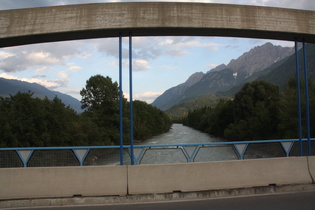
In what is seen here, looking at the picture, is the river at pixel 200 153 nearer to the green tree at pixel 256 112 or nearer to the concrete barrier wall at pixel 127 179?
the concrete barrier wall at pixel 127 179

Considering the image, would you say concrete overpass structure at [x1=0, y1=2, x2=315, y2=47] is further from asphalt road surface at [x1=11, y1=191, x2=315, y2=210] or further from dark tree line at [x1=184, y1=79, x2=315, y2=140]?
dark tree line at [x1=184, y1=79, x2=315, y2=140]

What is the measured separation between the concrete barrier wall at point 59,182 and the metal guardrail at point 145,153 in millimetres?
730

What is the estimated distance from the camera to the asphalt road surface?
20.0ft

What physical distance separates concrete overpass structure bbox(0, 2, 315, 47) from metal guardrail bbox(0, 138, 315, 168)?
3069 millimetres

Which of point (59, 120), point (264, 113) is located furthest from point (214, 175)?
point (264, 113)

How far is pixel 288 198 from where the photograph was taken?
6703 millimetres

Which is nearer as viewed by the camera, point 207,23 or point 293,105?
point 207,23

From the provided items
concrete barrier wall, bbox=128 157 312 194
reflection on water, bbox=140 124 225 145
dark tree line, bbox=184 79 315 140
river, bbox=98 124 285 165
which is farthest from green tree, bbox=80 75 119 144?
concrete barrier wall, bbox=128 157 312 194

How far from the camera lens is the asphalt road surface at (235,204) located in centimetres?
609

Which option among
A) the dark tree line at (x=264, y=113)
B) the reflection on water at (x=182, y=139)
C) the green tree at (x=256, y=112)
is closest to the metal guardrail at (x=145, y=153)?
the dark tree line at (x=264, y=113)

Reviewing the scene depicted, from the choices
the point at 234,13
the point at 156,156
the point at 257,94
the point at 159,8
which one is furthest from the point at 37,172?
the point at 257,94

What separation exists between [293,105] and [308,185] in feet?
110

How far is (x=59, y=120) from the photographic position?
125 ft

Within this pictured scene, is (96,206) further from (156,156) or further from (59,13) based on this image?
(59,13)
